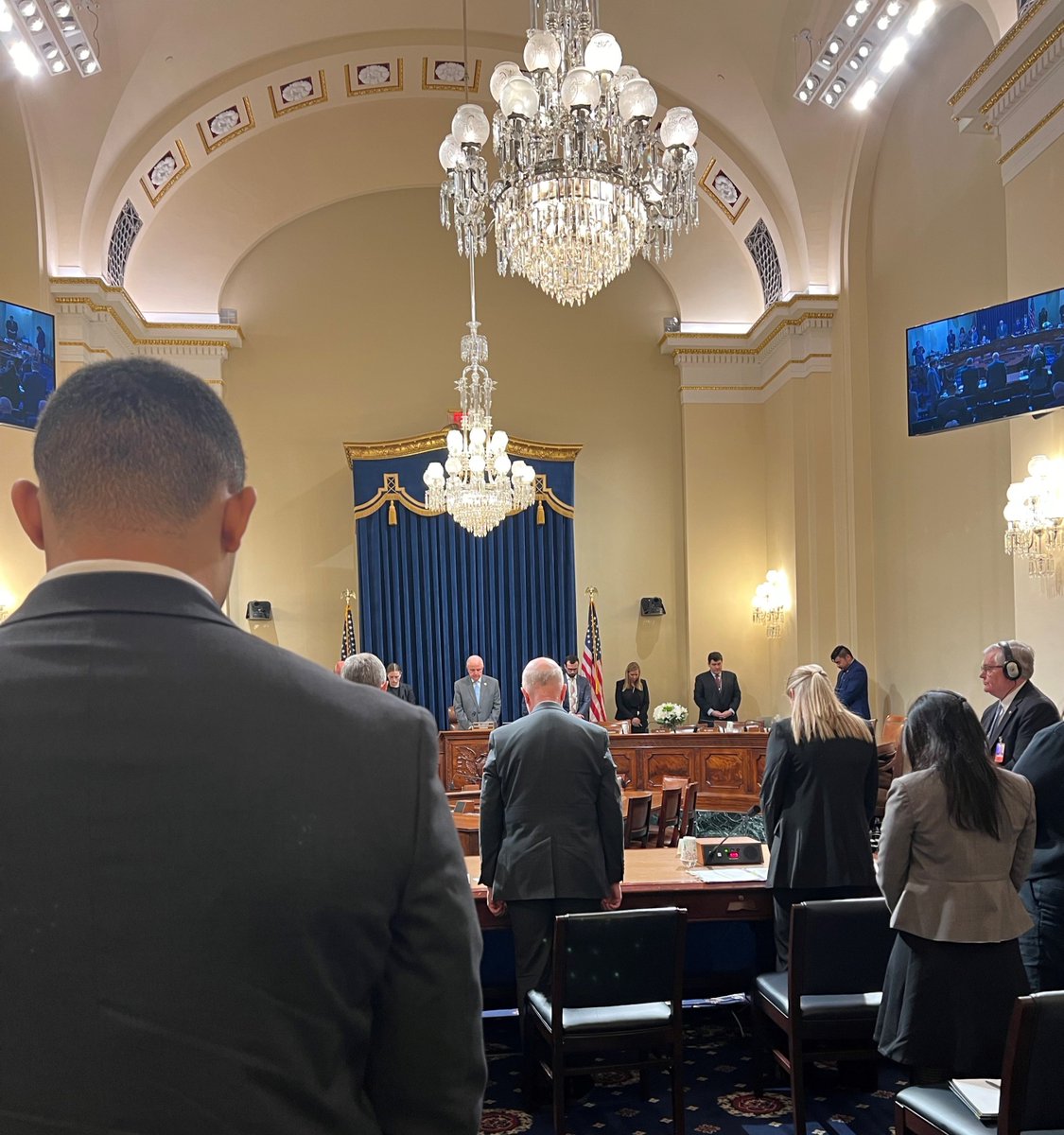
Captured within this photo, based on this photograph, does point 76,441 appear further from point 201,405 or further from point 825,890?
point 825,890

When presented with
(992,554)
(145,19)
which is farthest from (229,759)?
(145,19)

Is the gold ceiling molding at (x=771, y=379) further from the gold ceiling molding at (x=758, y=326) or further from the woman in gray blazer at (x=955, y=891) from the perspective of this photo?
the woman in gray blazer at (x=955, y=891)

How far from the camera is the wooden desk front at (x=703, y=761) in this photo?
35.9 ft

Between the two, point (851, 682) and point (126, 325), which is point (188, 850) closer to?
point (851, 682)

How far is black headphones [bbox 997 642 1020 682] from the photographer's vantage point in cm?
523

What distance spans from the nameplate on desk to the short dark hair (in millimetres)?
4114

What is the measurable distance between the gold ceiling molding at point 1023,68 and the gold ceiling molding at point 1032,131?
37 centimetres

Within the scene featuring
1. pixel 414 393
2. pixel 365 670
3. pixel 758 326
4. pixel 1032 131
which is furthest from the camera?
pixel 414 393

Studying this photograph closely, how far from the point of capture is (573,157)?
5.71m

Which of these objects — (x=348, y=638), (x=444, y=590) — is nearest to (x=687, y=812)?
(x=444, y=590)

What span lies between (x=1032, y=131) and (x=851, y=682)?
538 centimetres

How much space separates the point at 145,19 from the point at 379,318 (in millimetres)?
4791

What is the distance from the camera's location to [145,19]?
33.1 feet

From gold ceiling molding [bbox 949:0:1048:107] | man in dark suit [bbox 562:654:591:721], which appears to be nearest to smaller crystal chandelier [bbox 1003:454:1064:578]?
gold ceiling molding [bbox 949:0:1048:107]
